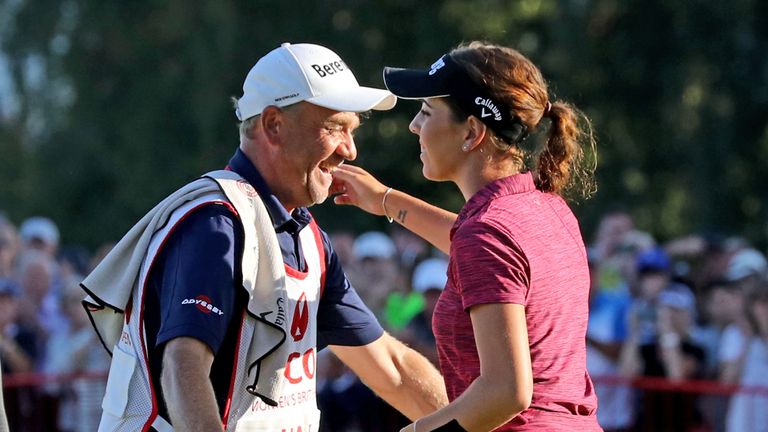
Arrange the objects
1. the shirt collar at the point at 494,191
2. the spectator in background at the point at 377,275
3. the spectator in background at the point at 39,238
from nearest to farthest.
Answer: the shirt collar at the point at 494,191
the spectator in background at the point at 377,275
the spectator in background at the point at 39,238

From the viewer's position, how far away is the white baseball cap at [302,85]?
3.92m

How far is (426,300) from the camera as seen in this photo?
906cm

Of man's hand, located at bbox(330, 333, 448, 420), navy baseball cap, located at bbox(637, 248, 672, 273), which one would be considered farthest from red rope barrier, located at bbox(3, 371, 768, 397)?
man's hand, located at bbox(330, 333, 448, 420)

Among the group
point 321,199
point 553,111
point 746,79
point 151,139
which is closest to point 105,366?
point 321,199

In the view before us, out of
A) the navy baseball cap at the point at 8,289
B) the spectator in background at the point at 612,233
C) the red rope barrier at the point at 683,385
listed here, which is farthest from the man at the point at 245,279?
the navy baseball cap at the point at 8,289

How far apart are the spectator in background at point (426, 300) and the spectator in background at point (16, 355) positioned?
2.83 meters

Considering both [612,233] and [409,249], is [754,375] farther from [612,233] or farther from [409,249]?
[409,249]

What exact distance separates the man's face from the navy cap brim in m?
0.31

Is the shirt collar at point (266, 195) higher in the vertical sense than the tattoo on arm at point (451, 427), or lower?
higher

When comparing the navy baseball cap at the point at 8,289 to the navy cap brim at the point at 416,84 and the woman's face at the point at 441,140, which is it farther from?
the woman's face at the point at 441,140

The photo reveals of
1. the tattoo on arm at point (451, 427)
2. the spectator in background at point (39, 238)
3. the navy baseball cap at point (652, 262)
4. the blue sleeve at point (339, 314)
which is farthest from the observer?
the spectator in background at point (39, 238)

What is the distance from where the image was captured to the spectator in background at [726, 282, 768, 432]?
24.4 ft

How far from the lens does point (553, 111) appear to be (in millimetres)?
3668

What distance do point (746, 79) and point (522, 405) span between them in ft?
47.2
